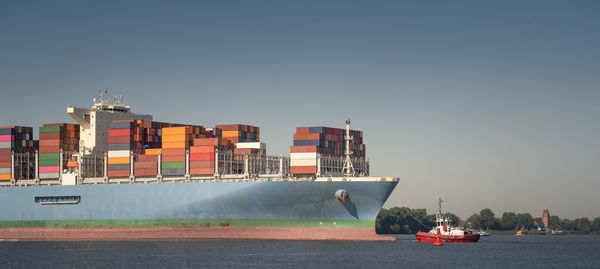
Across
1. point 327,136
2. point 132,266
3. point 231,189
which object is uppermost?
point 327,136

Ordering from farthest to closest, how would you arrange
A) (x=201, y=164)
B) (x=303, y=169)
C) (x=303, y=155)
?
(x=201, y=164), (x=303, y=155), (x=303, y=169)

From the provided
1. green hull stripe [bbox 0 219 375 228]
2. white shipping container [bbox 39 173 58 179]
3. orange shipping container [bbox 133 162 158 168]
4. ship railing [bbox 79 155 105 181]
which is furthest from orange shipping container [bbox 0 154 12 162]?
orange shipping container [bbox 133 162 158 168]

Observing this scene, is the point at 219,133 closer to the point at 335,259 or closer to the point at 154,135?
the point at 154,135

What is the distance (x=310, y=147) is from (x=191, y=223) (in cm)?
1413

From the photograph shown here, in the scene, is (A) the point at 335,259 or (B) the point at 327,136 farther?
(B) the point at 327,136

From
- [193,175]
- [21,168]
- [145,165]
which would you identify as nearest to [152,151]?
[145,165]

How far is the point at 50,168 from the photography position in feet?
288

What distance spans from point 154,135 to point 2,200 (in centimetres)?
1940

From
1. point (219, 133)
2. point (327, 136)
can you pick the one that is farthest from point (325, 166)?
point (219, 133)

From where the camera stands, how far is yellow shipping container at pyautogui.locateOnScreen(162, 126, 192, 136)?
8156 cm

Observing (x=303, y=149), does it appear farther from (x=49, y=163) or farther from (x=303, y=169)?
(x=49, y=163)

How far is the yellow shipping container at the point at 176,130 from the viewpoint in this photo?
8156 centimetres

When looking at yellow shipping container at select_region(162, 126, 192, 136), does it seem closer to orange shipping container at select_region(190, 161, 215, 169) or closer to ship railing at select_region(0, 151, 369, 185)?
ship railing at select_region(0, 151, 369, 185)

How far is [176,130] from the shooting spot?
270 feet
